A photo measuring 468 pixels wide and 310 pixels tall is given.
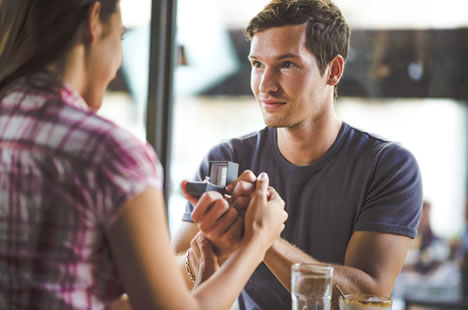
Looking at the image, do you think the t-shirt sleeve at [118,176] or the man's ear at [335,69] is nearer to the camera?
the t-shirt sleeve at [118,176]

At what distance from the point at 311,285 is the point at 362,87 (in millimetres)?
2664

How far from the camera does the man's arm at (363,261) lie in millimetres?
1380

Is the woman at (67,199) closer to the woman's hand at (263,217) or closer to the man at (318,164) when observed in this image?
the woman's hand at (263,217)

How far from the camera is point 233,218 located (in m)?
1.06

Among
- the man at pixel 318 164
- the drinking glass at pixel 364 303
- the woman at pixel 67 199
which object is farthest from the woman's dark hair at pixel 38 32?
the man at pixel 318 164

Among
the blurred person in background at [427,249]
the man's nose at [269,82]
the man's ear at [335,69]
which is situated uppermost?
the man's ear at [335,69]

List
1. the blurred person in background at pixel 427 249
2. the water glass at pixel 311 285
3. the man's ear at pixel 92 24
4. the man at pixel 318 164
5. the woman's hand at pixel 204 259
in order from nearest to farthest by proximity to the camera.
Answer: the man's ear at pixel 92 24
the water glass at pixel 311 285
the woman's hand at pixel 204 259
the man at pixel 318 164
the blurred person in background at pixel 427 249

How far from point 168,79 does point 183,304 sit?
7.70 ft

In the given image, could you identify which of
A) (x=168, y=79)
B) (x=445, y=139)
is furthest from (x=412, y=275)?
(x=168, y=79)

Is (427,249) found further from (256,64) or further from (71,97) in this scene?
(71,97)

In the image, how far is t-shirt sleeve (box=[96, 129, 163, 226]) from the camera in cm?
72

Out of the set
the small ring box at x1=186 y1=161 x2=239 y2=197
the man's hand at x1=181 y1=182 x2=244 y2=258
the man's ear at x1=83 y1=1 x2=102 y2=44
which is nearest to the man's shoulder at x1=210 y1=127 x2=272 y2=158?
the small ring box at x1=186 y1=161 x2=239 y2=197

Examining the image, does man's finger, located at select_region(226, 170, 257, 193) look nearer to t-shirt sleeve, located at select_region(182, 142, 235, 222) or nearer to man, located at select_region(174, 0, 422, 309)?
man, located at select_region(174, 0, 422, 309)

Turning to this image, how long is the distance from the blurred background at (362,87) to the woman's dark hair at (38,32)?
2138mm
